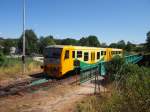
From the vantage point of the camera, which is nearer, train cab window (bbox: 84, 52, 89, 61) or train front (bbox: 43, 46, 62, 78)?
train front (bbox: 43, 46, 62, 78)

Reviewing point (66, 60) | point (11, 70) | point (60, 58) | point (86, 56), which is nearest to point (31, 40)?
point (11, 70)

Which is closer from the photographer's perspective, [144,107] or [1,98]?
[144,107]

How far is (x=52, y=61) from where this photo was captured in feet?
69.9

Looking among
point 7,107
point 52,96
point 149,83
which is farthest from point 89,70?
point 149,83

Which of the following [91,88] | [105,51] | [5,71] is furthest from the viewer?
[105,51]

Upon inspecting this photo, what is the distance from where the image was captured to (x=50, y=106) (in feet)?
38.4

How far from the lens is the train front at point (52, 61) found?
20906mm

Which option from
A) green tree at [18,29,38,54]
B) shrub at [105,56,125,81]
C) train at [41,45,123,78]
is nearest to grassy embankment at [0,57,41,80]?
train at [41,45,123,78]

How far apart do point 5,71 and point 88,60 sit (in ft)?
25.0

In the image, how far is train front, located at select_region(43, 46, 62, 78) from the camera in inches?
823

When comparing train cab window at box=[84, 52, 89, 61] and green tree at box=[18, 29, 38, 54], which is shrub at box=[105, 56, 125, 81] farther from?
green tree at box=[18, 29, 38, 54]

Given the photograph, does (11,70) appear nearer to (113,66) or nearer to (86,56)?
(86,56)

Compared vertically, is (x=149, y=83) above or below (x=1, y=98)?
above

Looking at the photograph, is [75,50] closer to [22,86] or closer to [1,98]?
[22,86]
